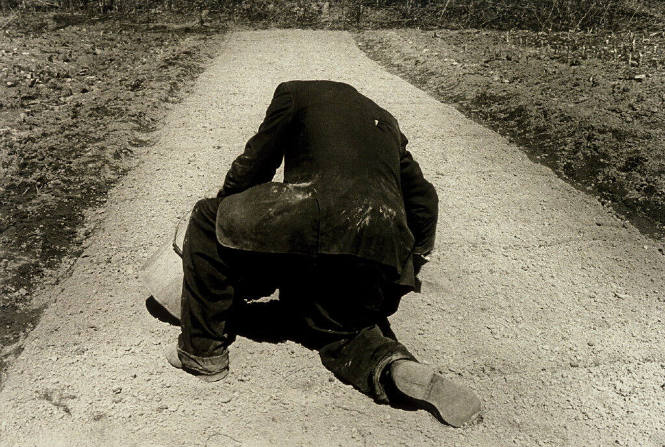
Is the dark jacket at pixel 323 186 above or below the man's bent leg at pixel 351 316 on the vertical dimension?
above

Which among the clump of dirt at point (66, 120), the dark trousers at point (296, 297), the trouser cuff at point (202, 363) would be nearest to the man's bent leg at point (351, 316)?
the dark trousers at point (296, 297)

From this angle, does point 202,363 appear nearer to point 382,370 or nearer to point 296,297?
point 296,297

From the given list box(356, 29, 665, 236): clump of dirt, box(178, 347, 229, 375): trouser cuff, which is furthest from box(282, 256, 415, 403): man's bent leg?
box(356, 29, 665, 236): clump of dirt

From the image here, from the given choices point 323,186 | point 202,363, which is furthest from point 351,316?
point 202,363

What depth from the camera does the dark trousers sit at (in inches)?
115

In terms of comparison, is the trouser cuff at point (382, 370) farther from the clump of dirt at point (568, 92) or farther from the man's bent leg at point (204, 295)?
the clump of dirt at point (568, 92)

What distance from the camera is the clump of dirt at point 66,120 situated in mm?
4371

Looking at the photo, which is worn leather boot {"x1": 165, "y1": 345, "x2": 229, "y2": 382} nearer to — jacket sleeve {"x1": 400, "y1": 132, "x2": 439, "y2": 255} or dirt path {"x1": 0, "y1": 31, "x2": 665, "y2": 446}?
dirt path {"x1": 0, "y1": 31, "x2": 665, "y2": 446}

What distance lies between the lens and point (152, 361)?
11.0 ft

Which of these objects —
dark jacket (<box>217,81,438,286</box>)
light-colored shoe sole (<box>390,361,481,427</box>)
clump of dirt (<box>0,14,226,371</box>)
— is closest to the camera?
dark jacket (<box>217,81,438,286</box>)

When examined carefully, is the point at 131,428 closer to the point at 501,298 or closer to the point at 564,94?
the point at 501,298

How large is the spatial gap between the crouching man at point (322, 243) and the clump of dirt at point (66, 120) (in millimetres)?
1338

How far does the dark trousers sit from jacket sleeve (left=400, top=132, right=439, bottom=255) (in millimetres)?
469

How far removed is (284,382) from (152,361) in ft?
A: 2.42
